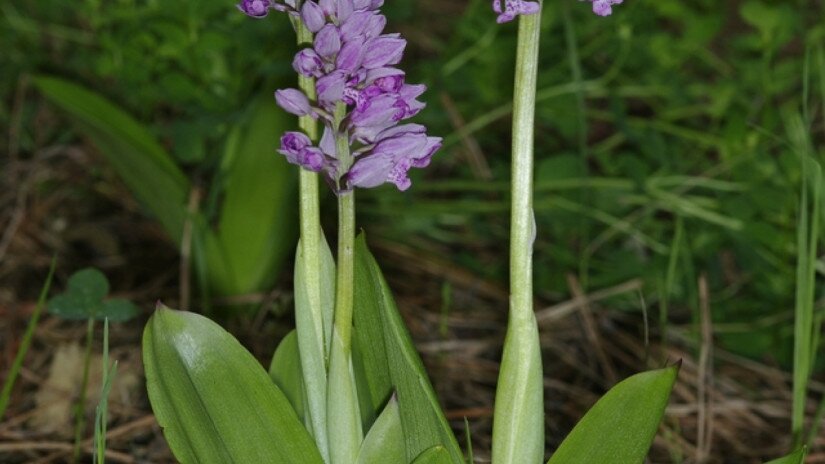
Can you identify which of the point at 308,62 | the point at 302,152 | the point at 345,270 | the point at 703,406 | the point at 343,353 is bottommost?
the point at 703,406

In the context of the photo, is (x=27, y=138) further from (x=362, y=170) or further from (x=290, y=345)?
(x=362, y=170)

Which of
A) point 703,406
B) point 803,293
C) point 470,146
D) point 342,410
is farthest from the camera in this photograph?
point 470,146

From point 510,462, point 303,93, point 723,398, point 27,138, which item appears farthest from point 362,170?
point 27,138

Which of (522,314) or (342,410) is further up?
(522,314)

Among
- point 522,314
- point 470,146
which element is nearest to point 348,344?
point 522,314

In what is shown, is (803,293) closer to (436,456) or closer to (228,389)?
(436,456)

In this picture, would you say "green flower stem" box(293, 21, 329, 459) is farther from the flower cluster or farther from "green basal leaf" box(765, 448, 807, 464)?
"green basal leaf" box(765, 448, 807, 464)

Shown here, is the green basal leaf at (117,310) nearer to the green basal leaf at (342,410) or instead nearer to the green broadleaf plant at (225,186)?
the green broadleaf plant at (225,186)

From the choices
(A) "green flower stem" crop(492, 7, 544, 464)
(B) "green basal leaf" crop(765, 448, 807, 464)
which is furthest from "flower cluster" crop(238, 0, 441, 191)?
(B) "green basal leaf" crop(765, 448, 807, 464)

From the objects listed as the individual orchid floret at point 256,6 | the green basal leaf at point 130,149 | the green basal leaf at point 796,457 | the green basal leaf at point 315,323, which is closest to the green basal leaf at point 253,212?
the green basal leaf at point 130,149
